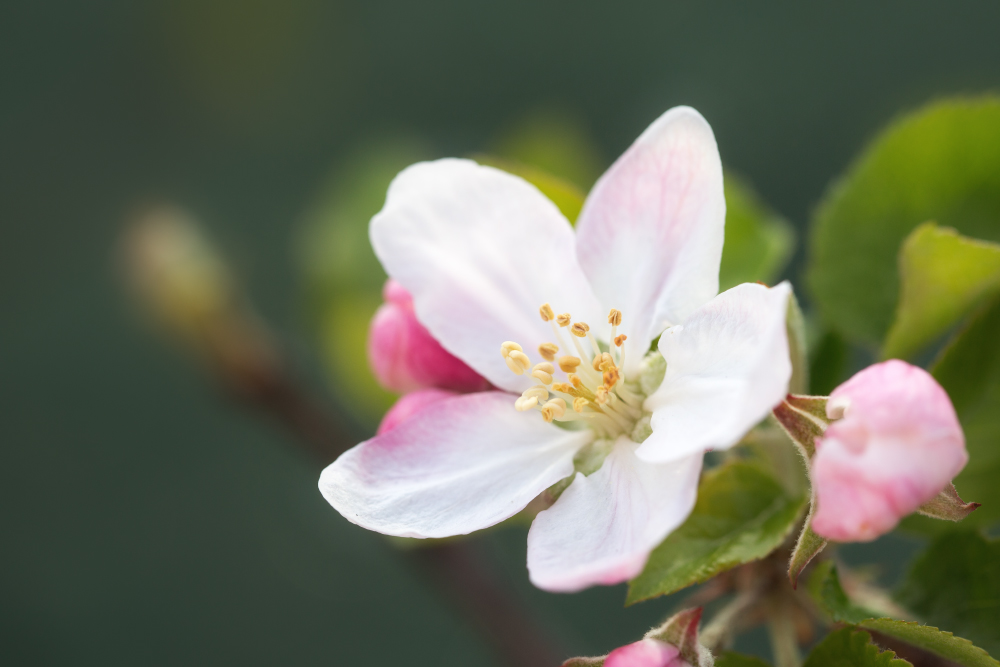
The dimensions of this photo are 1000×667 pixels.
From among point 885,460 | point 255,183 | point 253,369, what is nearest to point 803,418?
point 885,460

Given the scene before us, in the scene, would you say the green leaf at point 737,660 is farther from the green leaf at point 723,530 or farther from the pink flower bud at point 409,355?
the pink flower bud at point 409,355

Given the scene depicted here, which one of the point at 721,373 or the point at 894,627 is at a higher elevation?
the point at 721,373

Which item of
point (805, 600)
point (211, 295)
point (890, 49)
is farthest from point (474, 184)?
point (890, 49)

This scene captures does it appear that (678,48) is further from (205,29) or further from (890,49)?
(205,29)

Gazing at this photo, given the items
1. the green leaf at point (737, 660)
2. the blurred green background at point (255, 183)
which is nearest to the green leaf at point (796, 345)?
the green leaf at point (737, 660)

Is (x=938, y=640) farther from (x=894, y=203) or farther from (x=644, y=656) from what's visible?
(x=894, y=203)
